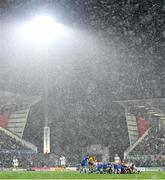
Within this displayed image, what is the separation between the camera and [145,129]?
62.7m

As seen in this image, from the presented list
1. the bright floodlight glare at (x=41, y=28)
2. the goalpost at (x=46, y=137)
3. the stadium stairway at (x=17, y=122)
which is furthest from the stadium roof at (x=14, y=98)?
the bright floodlight glare at (x=41, y=28)

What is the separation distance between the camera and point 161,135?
2368 inches

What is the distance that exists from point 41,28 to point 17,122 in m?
18.5

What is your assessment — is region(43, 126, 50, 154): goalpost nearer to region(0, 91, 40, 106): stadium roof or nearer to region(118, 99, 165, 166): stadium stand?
region(0, 91, 40, 106): stadium roof

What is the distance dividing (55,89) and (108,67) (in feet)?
26.0

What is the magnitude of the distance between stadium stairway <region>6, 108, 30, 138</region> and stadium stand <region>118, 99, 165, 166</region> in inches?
501

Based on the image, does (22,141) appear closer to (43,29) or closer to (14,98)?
(14,98)

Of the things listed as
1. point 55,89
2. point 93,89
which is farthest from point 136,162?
point 55,89

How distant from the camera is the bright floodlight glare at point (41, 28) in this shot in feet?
157

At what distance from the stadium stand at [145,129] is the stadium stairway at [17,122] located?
501 inches

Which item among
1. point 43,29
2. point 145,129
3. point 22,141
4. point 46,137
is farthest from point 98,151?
point 43,29

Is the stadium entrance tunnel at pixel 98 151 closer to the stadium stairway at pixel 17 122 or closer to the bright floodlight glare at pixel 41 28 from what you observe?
the stadium stairway at pixel 17 122

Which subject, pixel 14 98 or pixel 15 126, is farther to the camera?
pixel 15 126

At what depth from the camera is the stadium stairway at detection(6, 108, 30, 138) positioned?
62.9 meters
